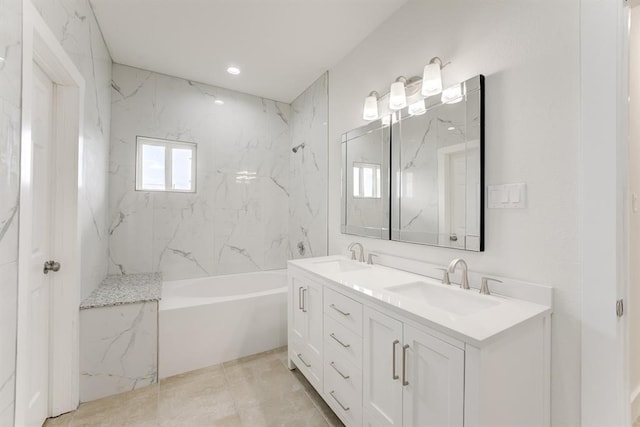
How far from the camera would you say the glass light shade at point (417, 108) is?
175 centimetres

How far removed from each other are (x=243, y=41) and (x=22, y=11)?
4.88ft

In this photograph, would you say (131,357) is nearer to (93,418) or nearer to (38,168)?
(93,418)

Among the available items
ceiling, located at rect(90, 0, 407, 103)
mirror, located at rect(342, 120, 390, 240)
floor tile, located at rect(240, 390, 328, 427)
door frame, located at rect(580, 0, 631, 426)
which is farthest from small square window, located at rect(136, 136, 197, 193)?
door frame, located at rect(580, 0, 631, 426)

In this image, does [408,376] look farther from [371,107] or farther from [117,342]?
[117,342]

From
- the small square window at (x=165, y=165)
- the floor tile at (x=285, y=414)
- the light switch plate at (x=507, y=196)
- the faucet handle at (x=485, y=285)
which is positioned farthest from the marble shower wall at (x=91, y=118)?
the faucet handle at (x=485, y=285)

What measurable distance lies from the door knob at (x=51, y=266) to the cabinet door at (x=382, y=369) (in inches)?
75.1

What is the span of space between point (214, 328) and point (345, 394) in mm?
1321

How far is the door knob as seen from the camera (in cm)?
172

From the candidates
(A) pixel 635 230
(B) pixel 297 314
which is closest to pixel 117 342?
(B) pixel 297 314

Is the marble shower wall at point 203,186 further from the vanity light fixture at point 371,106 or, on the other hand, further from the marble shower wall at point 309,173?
the vanity light fixture at point 371,106

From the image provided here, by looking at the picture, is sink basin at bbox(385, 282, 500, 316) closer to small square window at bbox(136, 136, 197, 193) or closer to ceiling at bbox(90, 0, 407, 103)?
ceiling at bbox(90, 0, 407, 103)

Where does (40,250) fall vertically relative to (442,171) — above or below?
below

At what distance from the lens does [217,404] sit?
1872 millimetres

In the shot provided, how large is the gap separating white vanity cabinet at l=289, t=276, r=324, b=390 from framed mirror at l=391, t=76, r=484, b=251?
71 centimetres
